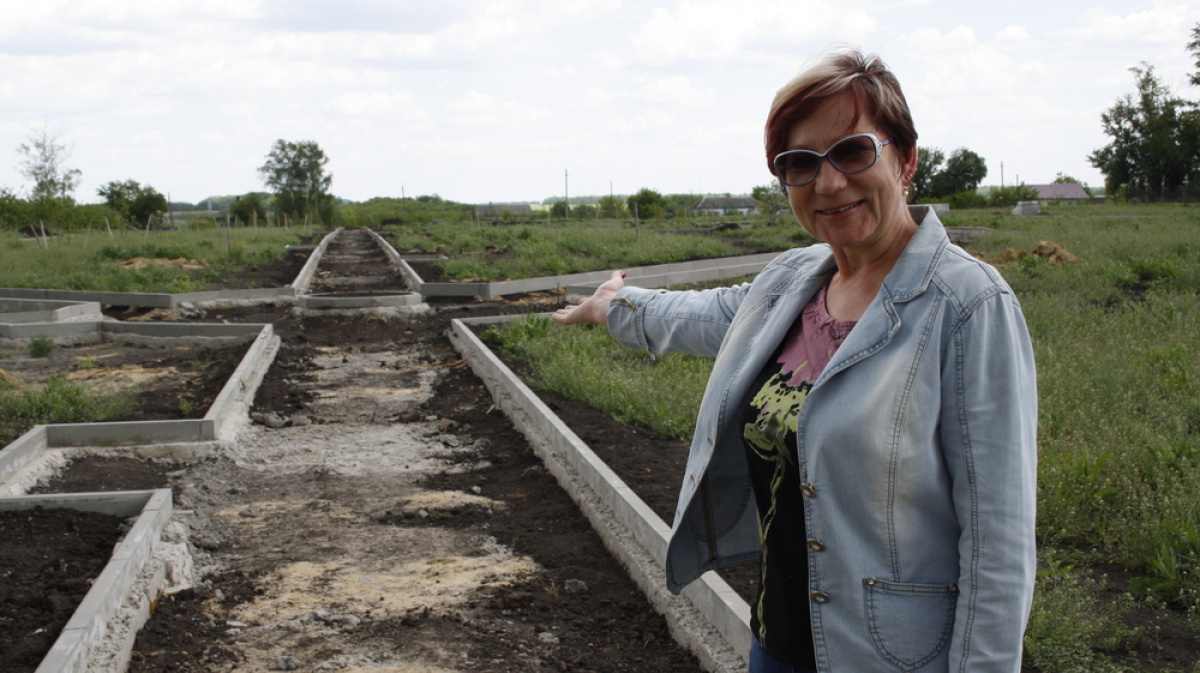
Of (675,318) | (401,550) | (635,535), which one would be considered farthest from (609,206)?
(675,318)

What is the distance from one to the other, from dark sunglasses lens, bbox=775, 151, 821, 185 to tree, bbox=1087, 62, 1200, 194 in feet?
201

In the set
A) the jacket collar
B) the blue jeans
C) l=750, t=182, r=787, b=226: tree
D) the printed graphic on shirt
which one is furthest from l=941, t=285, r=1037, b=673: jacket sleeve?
l=750, t=182, r=787, b=226: tree

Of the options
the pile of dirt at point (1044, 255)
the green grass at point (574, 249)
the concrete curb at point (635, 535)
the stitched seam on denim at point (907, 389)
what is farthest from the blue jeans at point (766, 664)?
the green grass at point (574, 249)

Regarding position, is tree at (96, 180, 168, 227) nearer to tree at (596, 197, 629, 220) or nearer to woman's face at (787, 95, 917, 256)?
tree at (596, 197, 629, 220)

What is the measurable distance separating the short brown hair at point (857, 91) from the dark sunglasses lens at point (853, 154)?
2.0 inches

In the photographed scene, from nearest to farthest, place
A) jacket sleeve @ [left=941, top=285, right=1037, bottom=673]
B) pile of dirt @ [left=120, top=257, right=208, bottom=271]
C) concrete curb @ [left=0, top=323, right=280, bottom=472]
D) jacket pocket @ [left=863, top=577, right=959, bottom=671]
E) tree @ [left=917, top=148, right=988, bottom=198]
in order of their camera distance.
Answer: jacket sleeve @ [left=941, top=285, right=1037, bottom=673]
jacket pocket @ [left=863, top=577, right=959, bottom=671]
concrete curb @ [left=0, top=323, right=280, bottom=472]
pile of dirt @ [left=120, top=257, right=208, bottom=271]
tree @ [left=917, top=148, right=988, bottom=198]

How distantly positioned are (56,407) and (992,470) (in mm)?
8119

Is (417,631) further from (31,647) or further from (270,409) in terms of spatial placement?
(270,409)

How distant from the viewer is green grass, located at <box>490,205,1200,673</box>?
367 cm

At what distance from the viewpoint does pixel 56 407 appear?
25.3 ft

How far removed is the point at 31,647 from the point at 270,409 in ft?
16.9

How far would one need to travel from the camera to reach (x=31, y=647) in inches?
148

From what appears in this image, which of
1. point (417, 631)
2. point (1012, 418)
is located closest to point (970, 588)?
point (1012, 418)

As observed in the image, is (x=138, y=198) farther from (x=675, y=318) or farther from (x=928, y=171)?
(x=675, y=318)
